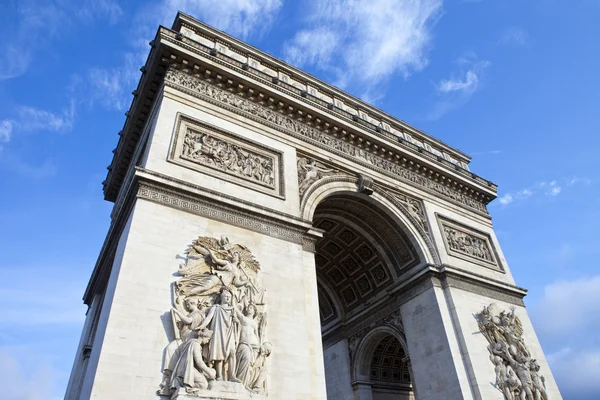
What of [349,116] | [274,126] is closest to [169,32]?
[274,126]

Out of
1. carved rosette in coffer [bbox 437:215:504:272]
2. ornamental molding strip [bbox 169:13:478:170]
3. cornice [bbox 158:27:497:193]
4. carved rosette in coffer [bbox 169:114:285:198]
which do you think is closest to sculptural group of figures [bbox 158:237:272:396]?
carved rosette in coffer [bbox 169:114:285:198]

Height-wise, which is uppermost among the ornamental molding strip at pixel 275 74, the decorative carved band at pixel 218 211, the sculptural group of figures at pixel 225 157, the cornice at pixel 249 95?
the ornamental molding strip at pixel 275 74

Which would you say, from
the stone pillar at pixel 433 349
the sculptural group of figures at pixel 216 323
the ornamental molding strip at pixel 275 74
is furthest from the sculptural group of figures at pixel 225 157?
the stone pillar at pixel 433 349

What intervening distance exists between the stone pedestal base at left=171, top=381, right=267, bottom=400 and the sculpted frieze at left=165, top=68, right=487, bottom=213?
7.65 metres

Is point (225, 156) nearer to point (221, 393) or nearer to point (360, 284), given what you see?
point (221, 393)

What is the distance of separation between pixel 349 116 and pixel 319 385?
30.9ft

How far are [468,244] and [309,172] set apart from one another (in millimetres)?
7190

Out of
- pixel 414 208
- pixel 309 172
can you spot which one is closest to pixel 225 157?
pixel 309 172

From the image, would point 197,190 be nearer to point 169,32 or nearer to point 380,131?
point 169,32

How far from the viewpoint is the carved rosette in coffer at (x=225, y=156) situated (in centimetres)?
1107

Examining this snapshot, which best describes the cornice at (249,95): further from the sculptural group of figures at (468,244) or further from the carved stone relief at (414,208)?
the sculptural group of figures at (468,244)

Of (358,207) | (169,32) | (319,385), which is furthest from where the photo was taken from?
(358,207)

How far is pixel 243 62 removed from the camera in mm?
14602

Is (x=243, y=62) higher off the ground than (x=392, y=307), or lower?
higher
